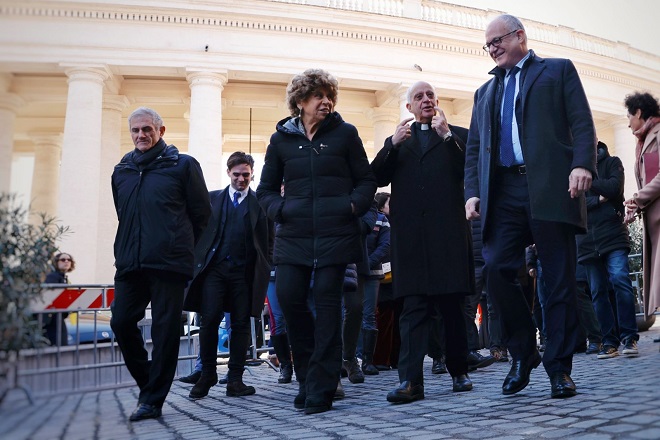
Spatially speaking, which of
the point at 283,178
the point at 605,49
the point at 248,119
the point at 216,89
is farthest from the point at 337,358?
the point at 605,49

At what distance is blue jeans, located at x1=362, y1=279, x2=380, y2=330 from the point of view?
729cm

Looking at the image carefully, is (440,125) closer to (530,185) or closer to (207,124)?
(530,185)

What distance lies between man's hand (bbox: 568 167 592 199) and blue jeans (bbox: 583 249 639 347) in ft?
11.0

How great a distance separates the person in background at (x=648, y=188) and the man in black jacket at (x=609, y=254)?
0.49 meters

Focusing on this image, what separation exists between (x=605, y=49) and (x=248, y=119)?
47.9 feet

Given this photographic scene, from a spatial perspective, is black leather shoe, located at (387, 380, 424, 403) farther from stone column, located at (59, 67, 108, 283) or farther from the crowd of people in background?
stone column, located at (59, 67, 108, 283)

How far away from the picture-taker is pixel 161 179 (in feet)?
15.9

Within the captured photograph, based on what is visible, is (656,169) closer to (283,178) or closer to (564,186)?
(564,186)

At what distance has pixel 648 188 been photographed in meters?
5.79

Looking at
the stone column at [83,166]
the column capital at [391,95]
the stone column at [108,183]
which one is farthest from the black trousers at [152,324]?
the column capital at [391,95]

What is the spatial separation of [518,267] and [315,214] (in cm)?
140

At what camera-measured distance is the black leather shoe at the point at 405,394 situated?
434 centimetres

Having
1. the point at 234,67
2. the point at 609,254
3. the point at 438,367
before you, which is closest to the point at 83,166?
the point at 234,67

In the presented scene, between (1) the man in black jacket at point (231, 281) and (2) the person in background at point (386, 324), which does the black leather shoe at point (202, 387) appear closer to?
(1) the man in black jacket at point (231, 281)
